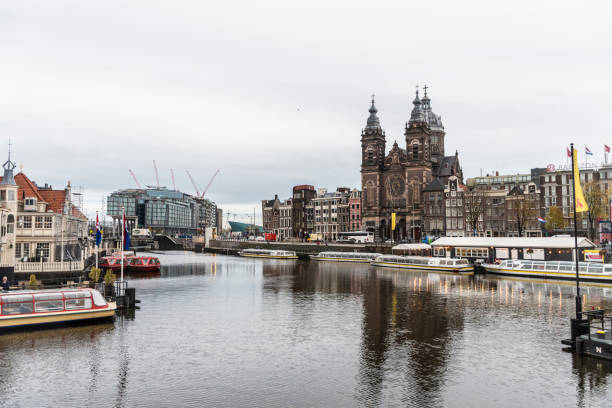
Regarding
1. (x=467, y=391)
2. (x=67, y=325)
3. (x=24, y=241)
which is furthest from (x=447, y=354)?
(x=24, y=241)

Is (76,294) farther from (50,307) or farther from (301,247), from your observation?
(301,247)

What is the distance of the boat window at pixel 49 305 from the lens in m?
36.8

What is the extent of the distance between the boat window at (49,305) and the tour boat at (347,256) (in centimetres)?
8759

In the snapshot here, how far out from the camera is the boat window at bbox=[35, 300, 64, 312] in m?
36.8

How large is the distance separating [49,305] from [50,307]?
0.17m

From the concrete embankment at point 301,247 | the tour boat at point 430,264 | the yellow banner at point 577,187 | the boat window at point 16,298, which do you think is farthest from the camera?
the concrete embankment at point 301,247

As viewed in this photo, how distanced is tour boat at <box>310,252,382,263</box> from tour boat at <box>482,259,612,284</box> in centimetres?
3915

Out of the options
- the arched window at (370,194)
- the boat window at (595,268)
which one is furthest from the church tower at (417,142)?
the boat window at (595,268)

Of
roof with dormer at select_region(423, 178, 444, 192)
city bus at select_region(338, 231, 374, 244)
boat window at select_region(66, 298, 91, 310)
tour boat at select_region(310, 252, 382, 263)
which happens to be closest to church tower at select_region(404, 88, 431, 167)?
roof with dormer at select_region(423, 178, 444, 192)

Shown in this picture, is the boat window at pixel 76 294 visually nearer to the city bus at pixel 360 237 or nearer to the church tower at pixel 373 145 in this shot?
the city bus at pixel 360 237

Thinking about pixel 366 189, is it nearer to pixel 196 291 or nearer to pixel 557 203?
pixel 557 203

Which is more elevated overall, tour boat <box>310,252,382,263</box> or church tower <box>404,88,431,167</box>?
church tower <box>404,88,431,167</box>

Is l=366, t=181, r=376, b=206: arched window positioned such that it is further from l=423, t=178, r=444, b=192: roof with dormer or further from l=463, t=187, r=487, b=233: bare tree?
l=463, t=187, r=487, b=233: bare tree

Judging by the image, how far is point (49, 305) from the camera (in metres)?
37.3
